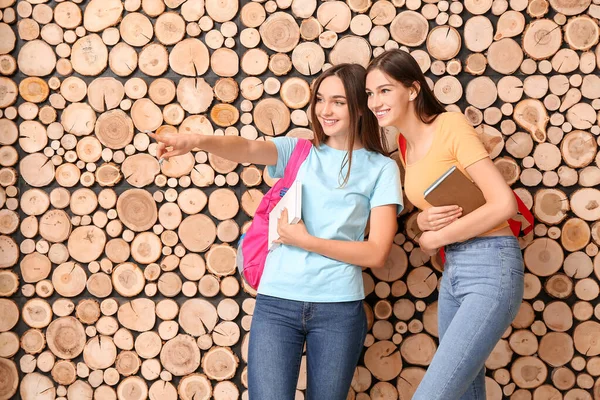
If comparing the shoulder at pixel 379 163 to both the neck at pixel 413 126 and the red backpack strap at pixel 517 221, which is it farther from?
the red backpack strap at pixel 517 221

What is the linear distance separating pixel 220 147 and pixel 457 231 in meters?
0.82

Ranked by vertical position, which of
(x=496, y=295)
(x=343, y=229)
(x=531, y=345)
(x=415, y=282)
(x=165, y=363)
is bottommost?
(x=165, y=363)

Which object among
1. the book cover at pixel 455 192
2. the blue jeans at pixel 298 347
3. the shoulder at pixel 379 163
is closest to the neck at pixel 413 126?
the shoulder at pixel 379 163

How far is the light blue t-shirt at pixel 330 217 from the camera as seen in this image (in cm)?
169

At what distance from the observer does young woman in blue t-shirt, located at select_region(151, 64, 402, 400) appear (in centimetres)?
168

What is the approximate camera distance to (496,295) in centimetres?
153

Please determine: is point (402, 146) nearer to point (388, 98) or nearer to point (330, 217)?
point (388, 98)

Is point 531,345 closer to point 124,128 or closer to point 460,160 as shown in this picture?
point 460,160

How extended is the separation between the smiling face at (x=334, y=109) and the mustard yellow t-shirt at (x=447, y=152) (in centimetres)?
29

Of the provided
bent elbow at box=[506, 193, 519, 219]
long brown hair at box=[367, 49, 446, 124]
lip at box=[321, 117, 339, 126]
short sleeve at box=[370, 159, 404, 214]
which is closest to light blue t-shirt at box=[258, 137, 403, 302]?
short sleeve at box=[370, 159, 404, 214]

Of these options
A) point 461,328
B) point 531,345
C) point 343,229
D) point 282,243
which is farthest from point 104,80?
point 531,345

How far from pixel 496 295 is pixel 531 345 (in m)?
0.80

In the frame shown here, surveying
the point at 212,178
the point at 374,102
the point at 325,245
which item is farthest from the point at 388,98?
the point at 212,178

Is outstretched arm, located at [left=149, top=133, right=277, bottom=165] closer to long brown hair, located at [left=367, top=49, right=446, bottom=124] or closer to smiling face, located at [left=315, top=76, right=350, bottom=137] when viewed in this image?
smiling face, located at [left=315, top=76, right=350, bottom=137]
